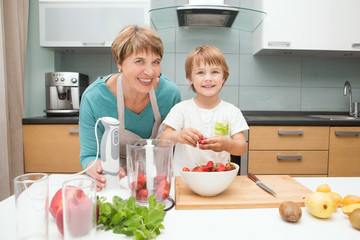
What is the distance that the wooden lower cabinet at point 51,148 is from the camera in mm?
2121

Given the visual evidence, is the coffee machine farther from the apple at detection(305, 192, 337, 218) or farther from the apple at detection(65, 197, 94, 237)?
the apple at detection(305, 192, 337, 218)

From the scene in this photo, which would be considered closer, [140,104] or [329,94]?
[140,104]

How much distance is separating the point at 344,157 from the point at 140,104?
1757 mm

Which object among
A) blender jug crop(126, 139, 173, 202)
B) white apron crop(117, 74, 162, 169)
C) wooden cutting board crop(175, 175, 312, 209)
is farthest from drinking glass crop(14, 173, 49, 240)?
white apron crop(117, 74, 162, 169)

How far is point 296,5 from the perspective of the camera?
90.4 inches

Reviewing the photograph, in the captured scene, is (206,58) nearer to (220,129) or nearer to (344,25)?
(220,129)

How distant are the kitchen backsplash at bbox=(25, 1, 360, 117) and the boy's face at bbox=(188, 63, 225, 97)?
1.37 m

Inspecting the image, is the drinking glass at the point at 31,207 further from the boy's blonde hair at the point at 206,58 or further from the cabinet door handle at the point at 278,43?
the cabinet door handle at the point at 278,43

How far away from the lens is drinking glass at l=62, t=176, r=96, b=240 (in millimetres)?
505

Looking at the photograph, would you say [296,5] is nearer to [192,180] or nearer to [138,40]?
[138,40]

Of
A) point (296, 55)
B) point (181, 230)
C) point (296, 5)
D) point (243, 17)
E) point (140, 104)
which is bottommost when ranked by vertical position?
point (181, 230)

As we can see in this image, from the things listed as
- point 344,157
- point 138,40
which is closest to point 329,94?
point 344,157

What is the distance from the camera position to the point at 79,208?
1.68ft

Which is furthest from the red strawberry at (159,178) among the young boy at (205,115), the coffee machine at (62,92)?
the coffee machine at (62,92)
